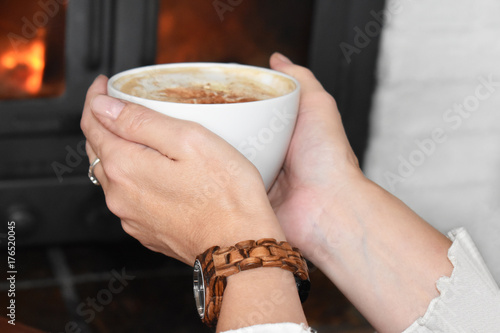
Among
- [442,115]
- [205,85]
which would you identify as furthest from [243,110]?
[442,115]

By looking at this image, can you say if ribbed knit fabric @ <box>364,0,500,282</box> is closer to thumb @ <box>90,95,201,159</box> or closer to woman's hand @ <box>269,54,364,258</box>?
woman's hand @ <box>269,54,364,258</box>

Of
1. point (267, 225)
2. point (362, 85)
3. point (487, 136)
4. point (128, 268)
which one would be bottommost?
point (128, 268)

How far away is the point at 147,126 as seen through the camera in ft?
1.80

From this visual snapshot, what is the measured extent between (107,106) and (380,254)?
332 mm

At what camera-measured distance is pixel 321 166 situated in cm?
72

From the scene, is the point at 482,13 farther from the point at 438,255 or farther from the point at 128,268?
the point at 128,268

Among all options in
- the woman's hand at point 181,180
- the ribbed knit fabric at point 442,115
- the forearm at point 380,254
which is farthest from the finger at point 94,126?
the ribbed knit fabric at point 442,115

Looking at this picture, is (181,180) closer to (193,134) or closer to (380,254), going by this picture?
(193,134)

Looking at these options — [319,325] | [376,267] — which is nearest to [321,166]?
[376,267]

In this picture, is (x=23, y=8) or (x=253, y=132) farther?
(x=23, y=8)

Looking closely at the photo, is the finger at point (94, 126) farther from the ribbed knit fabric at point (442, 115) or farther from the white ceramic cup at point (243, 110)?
the ribbed knit fabric at point (442, 115)

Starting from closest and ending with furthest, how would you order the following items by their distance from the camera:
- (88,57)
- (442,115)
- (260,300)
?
1. (260,300)
2. (88,57)
3. (442,115)

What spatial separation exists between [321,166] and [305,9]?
0.63 metres

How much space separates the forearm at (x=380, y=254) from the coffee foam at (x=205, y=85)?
0.51 ft
